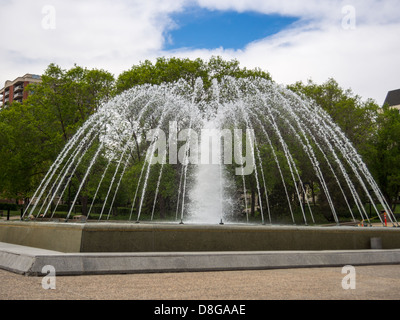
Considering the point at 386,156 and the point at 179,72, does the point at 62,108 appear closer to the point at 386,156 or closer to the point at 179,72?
the point at 179,72

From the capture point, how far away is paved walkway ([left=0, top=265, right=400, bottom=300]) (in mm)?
6225

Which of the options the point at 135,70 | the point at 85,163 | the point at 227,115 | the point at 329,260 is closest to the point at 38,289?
the point at 329,260

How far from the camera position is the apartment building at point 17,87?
4237 inches

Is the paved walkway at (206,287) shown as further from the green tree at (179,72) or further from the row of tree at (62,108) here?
the green tree at (179,72)

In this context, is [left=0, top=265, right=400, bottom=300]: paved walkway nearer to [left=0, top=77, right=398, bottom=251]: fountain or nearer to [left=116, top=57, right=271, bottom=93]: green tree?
[left=0, top=77, right=398, bottom=251]: fountain

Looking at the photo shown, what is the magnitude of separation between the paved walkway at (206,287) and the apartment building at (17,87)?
352ft

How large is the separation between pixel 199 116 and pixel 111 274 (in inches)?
1203

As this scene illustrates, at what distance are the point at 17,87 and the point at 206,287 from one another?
12039 cm

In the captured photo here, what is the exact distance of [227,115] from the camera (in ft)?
118

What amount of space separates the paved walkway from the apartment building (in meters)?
107

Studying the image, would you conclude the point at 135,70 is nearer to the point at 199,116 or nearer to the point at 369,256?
the point at 199,116

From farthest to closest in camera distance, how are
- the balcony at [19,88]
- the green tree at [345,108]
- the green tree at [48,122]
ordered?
the balcony at [19,88] < the green tree at [345,108] < the green tree at [48,122]

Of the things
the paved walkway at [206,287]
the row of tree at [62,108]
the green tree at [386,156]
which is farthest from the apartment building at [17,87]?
the paved walkway at [206,287]

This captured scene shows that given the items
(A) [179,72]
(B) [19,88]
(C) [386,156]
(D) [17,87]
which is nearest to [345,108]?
(C) [386,156]
